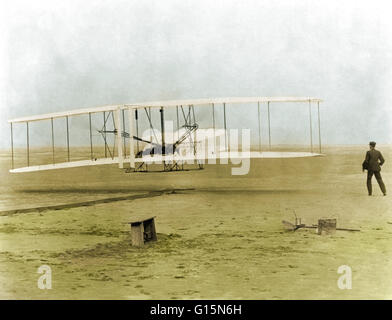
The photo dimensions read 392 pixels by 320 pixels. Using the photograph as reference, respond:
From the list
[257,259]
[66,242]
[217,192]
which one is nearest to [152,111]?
[217,192]

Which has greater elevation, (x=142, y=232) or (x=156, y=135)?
(x=156, y=135)

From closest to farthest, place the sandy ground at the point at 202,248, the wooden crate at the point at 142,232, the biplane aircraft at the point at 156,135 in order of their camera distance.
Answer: the sandy ground at the point at 202,248, the wooden crate at the point at 142,232, the biplane aircraft at the point at 156,135

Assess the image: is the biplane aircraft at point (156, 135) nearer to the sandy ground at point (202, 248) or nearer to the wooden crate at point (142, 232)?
the sandy ground at point (202, 248)

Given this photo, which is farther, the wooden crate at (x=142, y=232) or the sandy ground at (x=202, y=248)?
the wooden crate at (x=142, y=232)

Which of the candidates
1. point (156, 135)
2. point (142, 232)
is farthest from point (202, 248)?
point (156, 135)

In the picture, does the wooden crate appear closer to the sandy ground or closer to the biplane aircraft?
the sandy ground

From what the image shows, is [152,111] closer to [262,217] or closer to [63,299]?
[262,217]

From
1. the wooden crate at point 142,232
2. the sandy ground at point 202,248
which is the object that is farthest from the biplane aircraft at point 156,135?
the wooden crate at point 142,232

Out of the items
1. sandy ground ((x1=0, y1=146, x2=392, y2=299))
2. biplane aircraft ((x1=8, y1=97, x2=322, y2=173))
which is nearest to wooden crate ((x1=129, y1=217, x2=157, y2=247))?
sandy ground ((x1=0, y1=146, x2=392, y2=299))

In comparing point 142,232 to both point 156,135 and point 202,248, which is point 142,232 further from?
point 156,135
